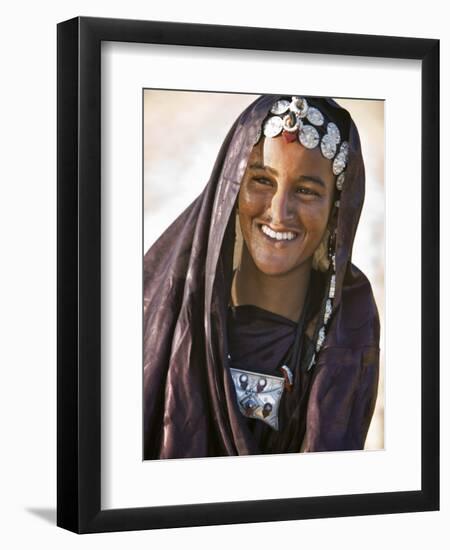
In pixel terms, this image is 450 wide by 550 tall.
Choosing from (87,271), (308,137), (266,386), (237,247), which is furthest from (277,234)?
(87,271)

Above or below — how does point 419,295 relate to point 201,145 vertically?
below

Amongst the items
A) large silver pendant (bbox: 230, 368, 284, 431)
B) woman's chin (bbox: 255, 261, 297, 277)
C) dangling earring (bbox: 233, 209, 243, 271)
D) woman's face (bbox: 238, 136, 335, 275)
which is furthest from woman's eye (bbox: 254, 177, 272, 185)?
large silver pendant (bbox: 230, 368, 284, 431)

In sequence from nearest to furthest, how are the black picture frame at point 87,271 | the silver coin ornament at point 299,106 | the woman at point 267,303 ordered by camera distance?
the black picture frame at point 87,271
the woman at point 267,303
the silver coin ornament at point 299,106

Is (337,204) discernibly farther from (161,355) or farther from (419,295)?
(161,355)

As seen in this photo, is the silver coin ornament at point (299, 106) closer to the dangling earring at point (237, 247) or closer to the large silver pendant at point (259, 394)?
the dangling earring at point (237, 247)

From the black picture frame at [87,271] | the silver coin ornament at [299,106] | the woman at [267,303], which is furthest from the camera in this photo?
the silver coin ornament at [299,106]

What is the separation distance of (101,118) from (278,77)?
1.66ft

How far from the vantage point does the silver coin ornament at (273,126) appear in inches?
163

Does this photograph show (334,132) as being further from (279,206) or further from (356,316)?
(356,316)

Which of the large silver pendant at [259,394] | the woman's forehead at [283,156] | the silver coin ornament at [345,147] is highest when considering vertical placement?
the silver coin ornament at [345,147]

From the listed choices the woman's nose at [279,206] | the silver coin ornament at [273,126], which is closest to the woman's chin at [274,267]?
the woman's nose at [279,206]

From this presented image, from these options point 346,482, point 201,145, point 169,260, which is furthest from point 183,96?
point 346,482

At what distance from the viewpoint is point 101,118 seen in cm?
397

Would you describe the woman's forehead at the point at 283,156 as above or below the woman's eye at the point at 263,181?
above
